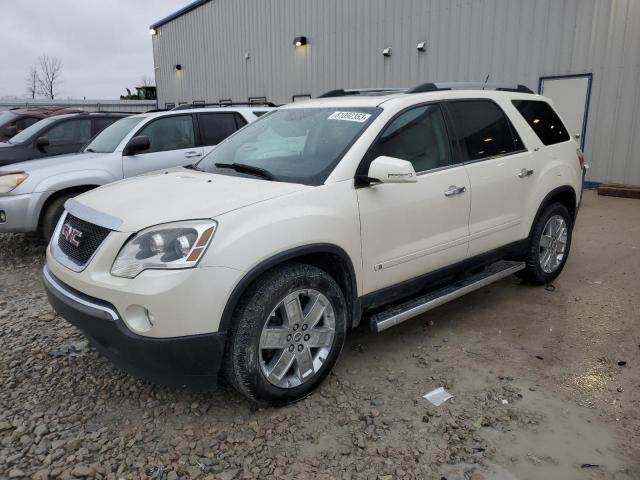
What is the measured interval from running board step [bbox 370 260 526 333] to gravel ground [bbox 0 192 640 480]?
0.36m

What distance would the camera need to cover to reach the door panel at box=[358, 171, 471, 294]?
3.22m

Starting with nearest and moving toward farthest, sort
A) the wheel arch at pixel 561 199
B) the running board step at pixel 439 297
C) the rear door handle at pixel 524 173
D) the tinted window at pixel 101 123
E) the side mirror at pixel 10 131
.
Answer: the running board step at pixel 439 297 → the rear door handle at pixel 524 173 → the wheel arch at pixel 561 199 → the tinted window at pixel 101 123 → the side mirror at pixel 10 131

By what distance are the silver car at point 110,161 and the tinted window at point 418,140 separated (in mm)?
3674

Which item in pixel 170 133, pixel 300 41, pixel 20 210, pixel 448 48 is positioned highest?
pixel 300 41

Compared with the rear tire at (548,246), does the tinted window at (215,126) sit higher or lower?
higher

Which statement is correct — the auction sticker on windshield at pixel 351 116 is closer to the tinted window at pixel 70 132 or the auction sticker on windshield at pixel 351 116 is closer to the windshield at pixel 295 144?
the windshield at pixel 295 144

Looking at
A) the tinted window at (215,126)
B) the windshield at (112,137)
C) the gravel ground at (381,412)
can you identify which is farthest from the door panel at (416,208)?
the windshield at (112,137)

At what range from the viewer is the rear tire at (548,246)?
462 centimetres

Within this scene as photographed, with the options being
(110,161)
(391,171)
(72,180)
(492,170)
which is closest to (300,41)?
(110,161)

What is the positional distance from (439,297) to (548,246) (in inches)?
68.9

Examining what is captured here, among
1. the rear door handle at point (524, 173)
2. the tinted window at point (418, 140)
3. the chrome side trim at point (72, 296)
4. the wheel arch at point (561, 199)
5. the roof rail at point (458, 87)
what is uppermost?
the roof rail at point (458, 87)

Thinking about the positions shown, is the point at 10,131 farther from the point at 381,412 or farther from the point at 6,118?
the point at 381,412

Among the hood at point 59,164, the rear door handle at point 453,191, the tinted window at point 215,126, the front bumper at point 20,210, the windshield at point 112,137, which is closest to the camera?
the rear door handle at point 453,191

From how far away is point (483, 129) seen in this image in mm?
4105
